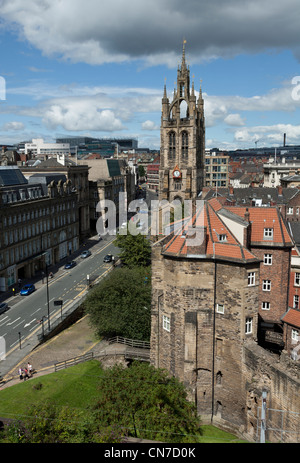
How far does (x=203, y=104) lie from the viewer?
3735 inches

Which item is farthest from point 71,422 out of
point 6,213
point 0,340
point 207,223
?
point 6,213

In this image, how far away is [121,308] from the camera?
1850 inches

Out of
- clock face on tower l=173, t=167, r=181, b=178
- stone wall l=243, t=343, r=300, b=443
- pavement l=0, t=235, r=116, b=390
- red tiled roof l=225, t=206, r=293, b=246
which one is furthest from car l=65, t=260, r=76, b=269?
stone wall l=243, t=343, r=300, b=443

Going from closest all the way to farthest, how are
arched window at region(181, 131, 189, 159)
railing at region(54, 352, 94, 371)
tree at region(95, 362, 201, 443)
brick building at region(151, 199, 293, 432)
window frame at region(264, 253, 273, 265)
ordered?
tree at region(95, 362, 201, 443), brick building at region(151, 199, 293, 432), railing at region(54, 352, 94, 371), window frame at region(264, 253, 273, 265), arched window at region(181, 131, 189, 159)

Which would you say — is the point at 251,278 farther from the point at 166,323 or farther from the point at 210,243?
the point at 166,323

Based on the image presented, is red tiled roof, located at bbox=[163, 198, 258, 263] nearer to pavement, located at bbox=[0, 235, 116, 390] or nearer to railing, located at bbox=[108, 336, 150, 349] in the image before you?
railing, located at bbox=[108, 336, 150, 349]

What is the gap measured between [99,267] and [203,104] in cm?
4681

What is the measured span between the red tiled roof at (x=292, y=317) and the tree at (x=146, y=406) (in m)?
13.7

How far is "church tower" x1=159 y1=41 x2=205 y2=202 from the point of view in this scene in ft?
285

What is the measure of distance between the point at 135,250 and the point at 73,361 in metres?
34.4

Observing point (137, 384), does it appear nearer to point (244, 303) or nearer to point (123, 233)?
point (244, 303)

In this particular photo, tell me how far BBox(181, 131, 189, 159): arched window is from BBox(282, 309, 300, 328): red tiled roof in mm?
54156
